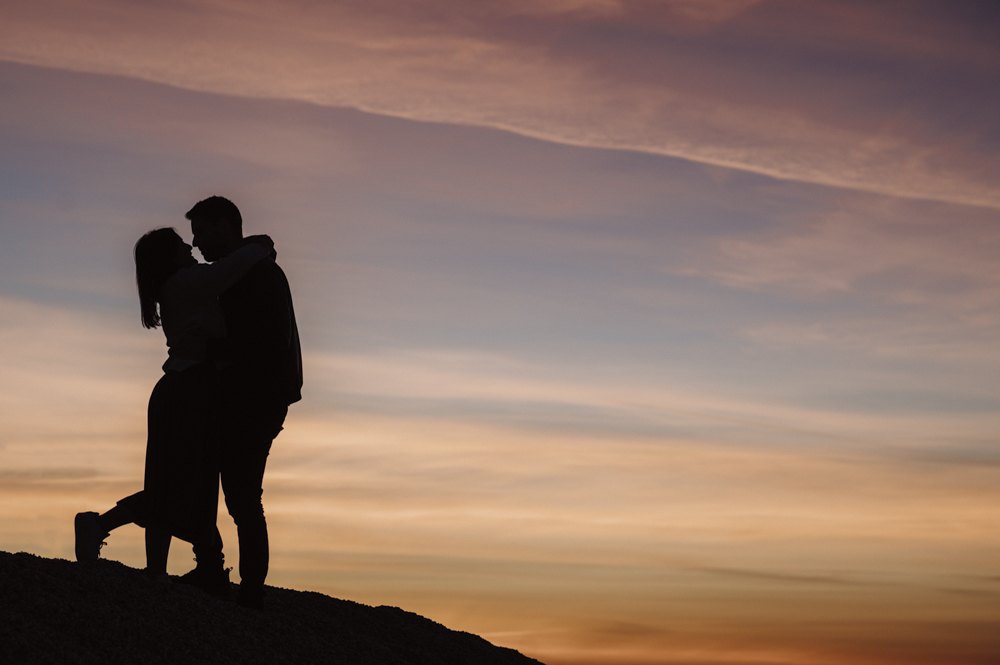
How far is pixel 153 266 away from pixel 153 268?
0.01 m

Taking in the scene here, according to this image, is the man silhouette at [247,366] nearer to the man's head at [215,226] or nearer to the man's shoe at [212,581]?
the man's head at [215,226]

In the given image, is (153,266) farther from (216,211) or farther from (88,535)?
(88,535)

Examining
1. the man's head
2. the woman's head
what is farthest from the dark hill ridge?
the man's head

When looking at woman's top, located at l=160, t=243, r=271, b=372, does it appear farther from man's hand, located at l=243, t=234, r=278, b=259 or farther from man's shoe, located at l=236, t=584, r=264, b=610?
man's shoe, located at l=236, t=584, r=264, b=610

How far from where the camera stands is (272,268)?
7.21m

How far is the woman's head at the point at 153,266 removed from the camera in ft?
23.8

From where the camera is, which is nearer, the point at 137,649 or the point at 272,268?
the point at 137,649

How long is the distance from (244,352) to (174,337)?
0.55 metres

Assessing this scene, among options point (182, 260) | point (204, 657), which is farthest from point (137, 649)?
point (182, 260)

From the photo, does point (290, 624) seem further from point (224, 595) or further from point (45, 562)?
point (45, 562)

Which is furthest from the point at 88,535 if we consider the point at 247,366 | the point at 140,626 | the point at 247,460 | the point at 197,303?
the point at 197,303

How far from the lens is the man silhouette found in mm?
7098

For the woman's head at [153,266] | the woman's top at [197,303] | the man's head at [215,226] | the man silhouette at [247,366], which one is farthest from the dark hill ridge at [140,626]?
the man's head at [215,226]

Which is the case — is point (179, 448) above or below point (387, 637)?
above
